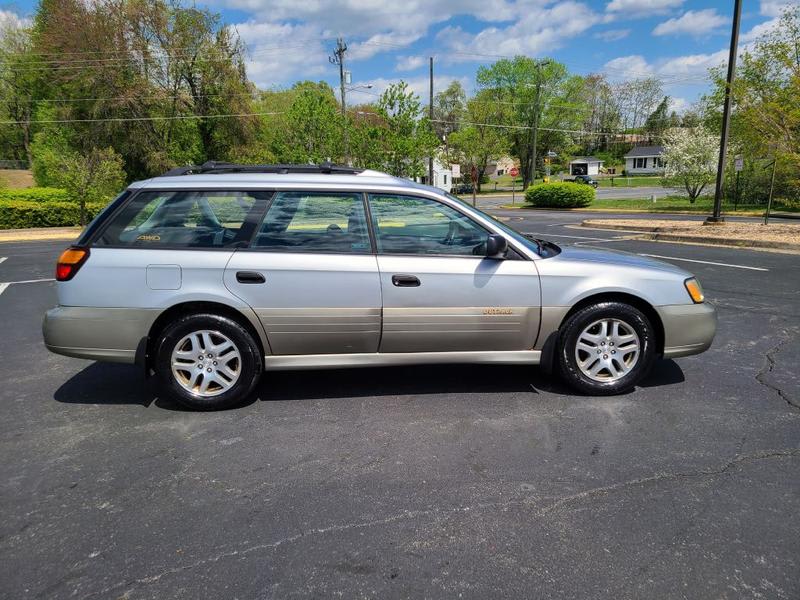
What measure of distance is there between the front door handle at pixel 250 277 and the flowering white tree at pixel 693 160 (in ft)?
108

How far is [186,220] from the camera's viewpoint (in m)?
3.79

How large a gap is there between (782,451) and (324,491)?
8.93ft

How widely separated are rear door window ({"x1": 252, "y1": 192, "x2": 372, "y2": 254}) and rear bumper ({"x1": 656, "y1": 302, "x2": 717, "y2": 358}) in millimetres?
2330

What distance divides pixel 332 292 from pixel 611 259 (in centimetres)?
223

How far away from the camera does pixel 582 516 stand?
254 centimetres

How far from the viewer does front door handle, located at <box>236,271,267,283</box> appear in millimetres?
3645

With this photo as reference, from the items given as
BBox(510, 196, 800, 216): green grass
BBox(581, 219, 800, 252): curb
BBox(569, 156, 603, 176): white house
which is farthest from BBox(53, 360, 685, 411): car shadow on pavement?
BBox(569, 156, 603, 176): white house

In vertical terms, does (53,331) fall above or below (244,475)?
above

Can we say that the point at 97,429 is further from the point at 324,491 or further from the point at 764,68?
the point at 764,68

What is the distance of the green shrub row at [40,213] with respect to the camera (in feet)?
74.2

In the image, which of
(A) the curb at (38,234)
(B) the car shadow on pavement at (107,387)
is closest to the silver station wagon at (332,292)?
(B) the car shadow on pavement at (107,387)

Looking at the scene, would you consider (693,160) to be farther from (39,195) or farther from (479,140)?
(39,195)

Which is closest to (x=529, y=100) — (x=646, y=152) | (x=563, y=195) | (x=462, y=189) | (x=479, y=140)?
(x=479, y=140)

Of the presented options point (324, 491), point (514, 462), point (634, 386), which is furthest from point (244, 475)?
point (634, 386)
